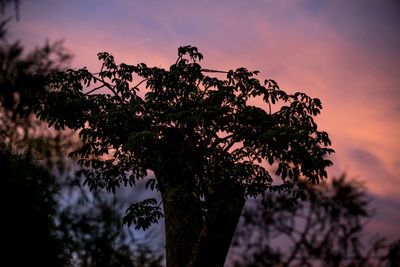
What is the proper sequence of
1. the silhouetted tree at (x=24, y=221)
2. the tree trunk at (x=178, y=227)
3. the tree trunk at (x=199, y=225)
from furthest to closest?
the tree trunk at (x=178, y=227) → the tree trunk at (x=199, y=225) → the silhouetted tree at (x=24, y=221)

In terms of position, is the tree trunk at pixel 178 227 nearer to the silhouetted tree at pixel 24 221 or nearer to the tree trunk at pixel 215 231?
the tree trunk at pixel 215 231

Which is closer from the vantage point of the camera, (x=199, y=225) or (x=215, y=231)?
(x=215, y=231)

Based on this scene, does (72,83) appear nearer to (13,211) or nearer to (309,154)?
(13,211)

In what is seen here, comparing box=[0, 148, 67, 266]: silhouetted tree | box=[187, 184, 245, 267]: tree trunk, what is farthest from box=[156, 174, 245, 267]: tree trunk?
box=[0, 148, 67, 266]: silhouetted tree

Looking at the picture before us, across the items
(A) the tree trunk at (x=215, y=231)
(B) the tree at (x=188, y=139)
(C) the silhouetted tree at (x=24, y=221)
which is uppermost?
(B) the tree at (x=188, y=139)

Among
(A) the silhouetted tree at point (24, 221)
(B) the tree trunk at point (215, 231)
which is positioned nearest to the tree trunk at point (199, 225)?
(B) the tree trunk at point (215, 231)

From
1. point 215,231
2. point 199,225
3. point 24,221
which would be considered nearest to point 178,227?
point 199,225

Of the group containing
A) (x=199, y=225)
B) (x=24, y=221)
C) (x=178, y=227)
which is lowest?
(x=24, y=221)

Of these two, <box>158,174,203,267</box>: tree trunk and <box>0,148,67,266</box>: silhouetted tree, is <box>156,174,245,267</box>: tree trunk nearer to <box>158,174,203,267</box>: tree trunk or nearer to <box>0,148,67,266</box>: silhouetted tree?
<box>158,174,203,267</box>: tree trunk

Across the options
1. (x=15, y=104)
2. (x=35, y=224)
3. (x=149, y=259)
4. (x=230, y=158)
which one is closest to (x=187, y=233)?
(x=230, y=158)

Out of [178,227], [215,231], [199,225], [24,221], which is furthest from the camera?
[199,225]

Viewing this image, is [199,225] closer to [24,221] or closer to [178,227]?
[178,227]

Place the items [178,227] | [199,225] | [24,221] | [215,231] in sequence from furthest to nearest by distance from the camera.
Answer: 1. [199,225]
2. [178,227]
3. [215,231]
4. [24,221]

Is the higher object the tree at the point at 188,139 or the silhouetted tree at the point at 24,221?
the tree at the point at 188,139
